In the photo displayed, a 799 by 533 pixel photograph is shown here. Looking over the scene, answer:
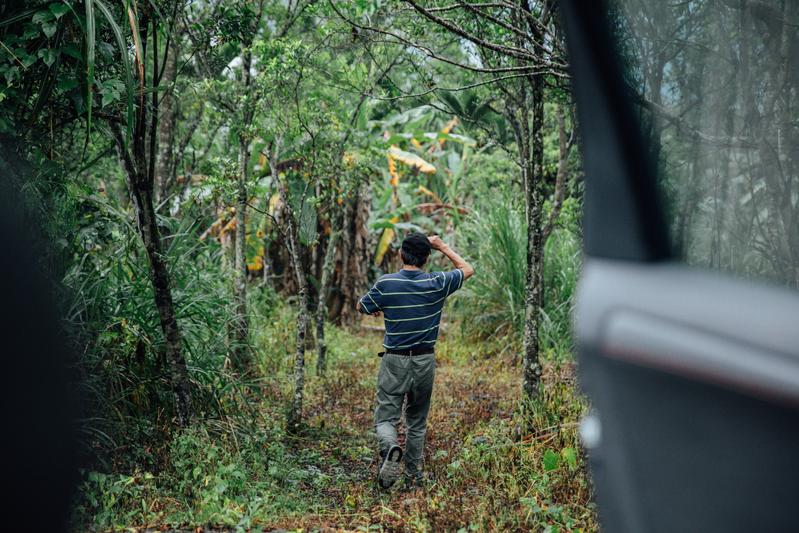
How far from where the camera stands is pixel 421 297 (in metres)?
5.79

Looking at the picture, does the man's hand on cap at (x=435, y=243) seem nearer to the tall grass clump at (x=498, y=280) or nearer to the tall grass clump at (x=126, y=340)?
the tall grass clump at (x=126, y=340)

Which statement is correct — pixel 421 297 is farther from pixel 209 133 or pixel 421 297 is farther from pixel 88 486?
pixel 209 133

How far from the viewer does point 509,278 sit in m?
11.2

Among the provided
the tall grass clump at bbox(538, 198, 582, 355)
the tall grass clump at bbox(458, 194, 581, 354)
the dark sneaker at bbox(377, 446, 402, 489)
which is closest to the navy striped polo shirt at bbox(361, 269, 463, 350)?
the dark sneaker at bbox(377, 446, 402, 489)

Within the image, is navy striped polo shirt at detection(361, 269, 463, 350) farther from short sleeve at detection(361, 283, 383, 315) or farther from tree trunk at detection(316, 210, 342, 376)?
tree trunk at detection(316, 210, 342, 376)

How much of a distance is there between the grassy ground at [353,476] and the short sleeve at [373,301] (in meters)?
1.35

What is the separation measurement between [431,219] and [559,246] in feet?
16.9

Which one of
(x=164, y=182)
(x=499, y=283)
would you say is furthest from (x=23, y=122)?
(x=499, y=283)

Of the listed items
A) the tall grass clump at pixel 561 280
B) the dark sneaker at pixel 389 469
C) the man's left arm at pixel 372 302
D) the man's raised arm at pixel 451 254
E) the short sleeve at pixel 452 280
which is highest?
the man's raised arm at pixel 451 254

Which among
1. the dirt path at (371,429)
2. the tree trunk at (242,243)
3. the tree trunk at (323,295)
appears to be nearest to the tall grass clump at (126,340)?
the tree trunk at (242,243)

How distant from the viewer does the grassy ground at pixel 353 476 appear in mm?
4230

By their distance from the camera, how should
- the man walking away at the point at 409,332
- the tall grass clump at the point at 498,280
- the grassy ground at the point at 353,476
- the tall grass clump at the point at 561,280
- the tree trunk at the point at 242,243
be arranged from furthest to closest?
the tall grass clump at the point at 498,280, the tall grass clump at the point at 561,280, the tree trunk at the point at 242,243, the man walking away at the point at 409,332, the grassy ground at the point at 353,476

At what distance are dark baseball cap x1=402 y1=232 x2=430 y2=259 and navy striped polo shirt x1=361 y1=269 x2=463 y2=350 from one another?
0.16 metres

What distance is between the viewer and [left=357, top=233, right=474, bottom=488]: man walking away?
18.9 feet
